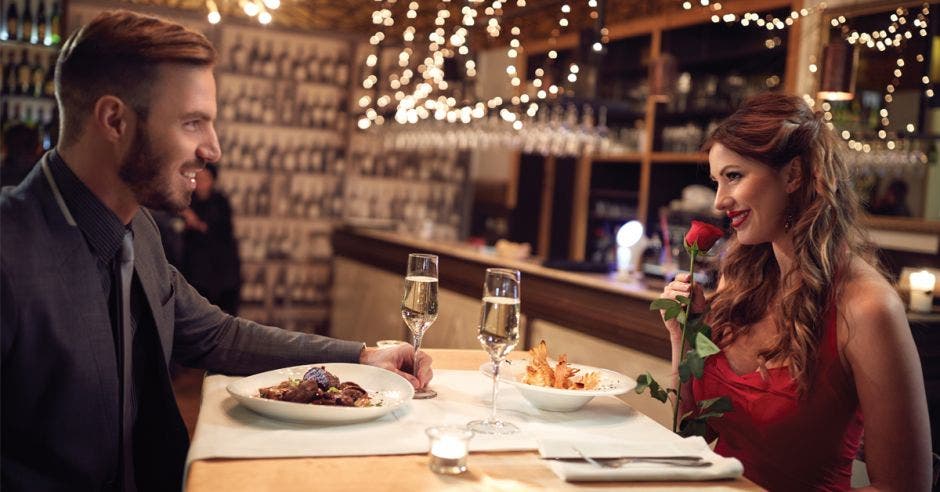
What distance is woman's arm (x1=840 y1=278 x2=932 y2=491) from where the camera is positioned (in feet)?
5.97

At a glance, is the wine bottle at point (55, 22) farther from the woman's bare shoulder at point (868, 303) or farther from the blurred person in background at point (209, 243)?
the woman's bare shoulder at point (868, 303)

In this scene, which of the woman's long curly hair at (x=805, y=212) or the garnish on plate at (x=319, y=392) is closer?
the garnish on plate at (x=319, y=392)

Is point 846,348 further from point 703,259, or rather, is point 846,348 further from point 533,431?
point 703,259

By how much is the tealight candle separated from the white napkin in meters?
2.70

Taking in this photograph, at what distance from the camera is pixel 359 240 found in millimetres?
7398

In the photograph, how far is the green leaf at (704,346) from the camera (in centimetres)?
168

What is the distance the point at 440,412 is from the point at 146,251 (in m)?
0.71

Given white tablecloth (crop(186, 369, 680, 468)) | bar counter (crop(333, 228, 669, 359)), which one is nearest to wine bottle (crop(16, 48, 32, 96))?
bar counter (crop(333, 228, 669, 359))

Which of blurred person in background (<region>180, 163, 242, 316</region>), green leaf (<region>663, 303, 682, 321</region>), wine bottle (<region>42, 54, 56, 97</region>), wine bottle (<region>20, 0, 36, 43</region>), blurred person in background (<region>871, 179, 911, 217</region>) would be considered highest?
wine bottle (<region>20, 0, 36, 43</region>)

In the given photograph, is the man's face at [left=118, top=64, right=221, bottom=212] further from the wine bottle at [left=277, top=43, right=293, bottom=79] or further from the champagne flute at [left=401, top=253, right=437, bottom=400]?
the wine bottle at [left=277, top=43, right=293, bottom=79]

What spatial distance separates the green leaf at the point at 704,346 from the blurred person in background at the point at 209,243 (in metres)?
5.40

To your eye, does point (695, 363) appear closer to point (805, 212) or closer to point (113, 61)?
point (805, 212)

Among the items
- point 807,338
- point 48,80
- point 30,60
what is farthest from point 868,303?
point 30,60

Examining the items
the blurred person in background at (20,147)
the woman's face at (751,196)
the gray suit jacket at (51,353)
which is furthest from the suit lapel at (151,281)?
the blurred person in background at (20,147)
